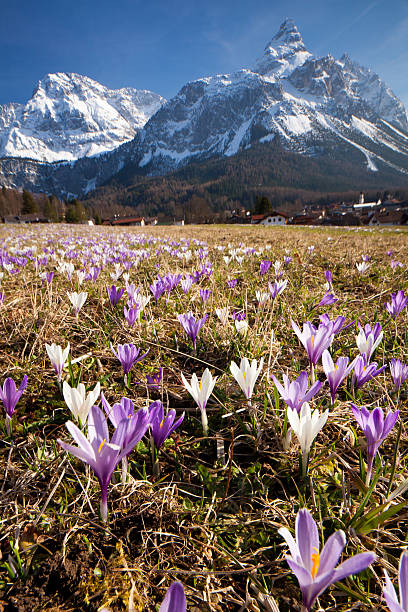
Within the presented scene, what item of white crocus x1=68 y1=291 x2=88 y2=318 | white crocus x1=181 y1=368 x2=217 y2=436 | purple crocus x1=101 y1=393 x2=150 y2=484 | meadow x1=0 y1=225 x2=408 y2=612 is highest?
white crocus x1=68 y1=291 x2=88 y2=318

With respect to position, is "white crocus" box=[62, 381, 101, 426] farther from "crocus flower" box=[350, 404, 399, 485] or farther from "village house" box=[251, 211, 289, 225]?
"village house" box=[251, 211, 289, 225]

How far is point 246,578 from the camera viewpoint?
0.70 metres

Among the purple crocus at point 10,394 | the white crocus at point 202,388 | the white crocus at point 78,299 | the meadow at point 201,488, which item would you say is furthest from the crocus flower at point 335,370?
the white crocus at point 78,299

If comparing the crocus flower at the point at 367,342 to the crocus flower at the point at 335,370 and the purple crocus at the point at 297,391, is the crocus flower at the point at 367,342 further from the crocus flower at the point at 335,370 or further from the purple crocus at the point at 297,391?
the purple crocus at the point at 297,391

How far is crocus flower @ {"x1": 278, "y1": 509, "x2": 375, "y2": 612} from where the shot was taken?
474 millimetres

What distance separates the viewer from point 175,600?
47 centimetres

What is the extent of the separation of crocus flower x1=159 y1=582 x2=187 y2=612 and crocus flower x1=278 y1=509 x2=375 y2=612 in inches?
6.8

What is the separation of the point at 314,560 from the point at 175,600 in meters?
0.28

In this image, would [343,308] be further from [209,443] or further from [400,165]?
[400,165]

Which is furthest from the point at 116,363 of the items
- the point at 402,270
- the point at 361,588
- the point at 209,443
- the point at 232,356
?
the point at 402,270

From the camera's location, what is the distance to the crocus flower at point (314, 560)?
474 millimetres

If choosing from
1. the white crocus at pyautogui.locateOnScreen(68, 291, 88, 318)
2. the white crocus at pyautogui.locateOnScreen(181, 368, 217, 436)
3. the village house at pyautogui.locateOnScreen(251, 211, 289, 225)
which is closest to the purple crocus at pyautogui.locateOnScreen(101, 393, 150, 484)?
the white crocus at pyautogui.locateOnScreen(181, 368, 217, 436)

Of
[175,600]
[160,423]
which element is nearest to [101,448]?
[160,423]

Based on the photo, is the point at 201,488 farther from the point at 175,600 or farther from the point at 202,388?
the point at 175,600
